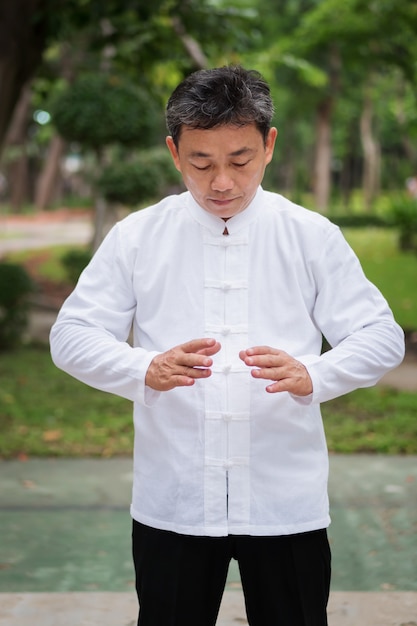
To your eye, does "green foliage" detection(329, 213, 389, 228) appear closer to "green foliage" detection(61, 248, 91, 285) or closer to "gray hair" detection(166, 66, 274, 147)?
"green foliage" detection(61, 248, 91, 285)

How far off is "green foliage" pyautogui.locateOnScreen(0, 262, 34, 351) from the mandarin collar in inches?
306

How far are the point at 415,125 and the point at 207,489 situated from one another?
1735cm

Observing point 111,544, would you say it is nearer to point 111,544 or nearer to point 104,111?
point 111,544

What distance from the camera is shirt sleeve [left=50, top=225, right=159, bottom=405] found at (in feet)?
7.23

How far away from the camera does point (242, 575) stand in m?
2.31

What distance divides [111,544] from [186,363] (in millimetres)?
2672

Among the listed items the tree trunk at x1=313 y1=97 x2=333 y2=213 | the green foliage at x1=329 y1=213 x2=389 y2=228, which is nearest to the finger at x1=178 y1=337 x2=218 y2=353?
the green foliage at x1=329 y1=213 x2=389 y2=228

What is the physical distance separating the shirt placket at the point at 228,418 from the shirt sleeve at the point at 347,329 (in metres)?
0.14

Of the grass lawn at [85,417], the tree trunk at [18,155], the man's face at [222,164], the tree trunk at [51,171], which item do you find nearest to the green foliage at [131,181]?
the grass lawn at [85,417]

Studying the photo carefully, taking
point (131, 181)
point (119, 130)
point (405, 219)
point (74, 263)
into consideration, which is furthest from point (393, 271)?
point (119, 130)

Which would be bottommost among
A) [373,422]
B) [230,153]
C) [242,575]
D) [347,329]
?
[242,575]

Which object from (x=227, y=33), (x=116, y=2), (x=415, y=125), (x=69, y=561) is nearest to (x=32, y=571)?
(x=69, y=561)

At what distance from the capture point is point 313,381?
217cm

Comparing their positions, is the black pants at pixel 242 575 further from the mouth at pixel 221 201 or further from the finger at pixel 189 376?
the mouth at pixel 221 201
